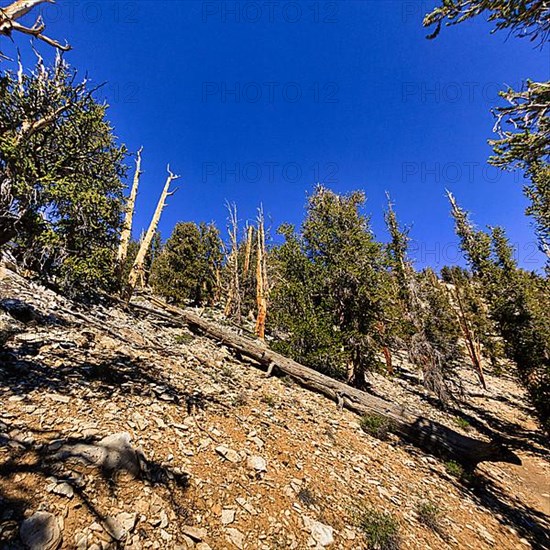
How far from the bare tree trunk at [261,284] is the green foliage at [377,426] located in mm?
9146

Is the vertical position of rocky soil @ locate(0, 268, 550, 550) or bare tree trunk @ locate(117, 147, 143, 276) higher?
bare tree trunk @ locate(117, 147, 143, 276)

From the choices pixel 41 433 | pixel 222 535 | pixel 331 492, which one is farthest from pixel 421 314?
pixel 41 433

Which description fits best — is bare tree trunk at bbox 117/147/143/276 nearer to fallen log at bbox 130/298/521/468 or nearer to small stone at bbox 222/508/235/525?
fallen log at bbox 130/298/521/468

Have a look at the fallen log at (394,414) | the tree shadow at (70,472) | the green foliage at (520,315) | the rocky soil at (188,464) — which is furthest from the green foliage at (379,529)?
the green foliage at (520,315)

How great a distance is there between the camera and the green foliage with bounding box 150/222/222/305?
2403 centimetres

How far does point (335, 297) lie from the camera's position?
11625 mm

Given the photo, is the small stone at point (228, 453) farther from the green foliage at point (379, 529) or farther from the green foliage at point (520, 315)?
the green foliage at point (520, 315)

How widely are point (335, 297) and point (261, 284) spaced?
321 inches

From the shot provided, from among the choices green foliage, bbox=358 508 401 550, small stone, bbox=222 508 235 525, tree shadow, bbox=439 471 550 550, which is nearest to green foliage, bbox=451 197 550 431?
tree shadow, bbox=439 471 550 550

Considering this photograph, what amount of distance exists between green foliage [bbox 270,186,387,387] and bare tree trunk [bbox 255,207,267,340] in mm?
5187

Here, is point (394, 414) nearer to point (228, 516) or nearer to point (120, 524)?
point (228, 516)

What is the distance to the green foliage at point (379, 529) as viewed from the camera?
12.6ft

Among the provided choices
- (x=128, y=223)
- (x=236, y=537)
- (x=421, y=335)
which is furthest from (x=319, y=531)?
(x=128, y=223)

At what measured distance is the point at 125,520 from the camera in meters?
2.94
